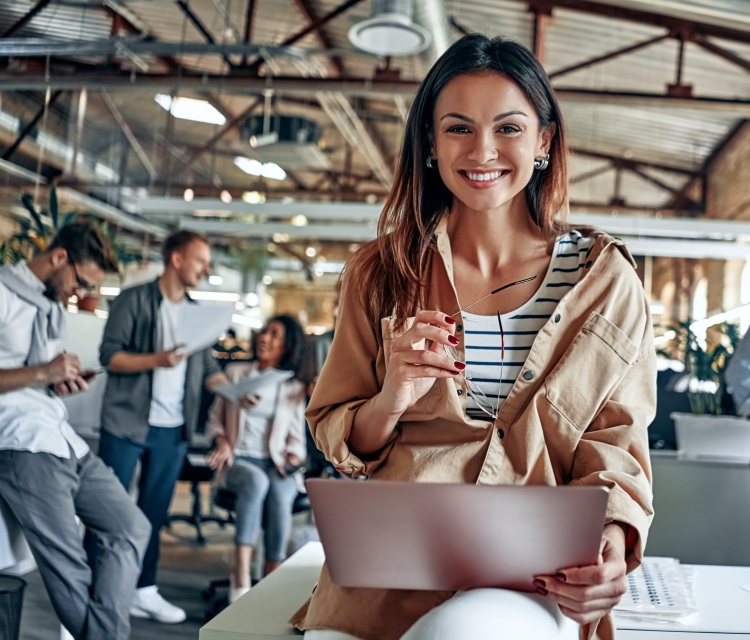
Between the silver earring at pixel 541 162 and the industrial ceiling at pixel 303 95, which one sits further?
the industrial ceiling at pixel 303 95

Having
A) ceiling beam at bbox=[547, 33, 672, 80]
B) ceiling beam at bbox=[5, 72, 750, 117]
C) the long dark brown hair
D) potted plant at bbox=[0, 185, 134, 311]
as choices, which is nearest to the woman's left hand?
the long dark brown hair

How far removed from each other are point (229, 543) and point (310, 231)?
3.21 metres

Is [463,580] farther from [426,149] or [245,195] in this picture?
[245,195]

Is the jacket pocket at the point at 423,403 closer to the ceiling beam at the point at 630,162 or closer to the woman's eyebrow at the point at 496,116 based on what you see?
the woman's eyebrow at the point at 496,116

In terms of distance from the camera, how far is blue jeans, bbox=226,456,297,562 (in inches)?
161

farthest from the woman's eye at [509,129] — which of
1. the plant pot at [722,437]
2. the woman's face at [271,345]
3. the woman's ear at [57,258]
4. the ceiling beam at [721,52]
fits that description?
the ceiling beam at [721,52]

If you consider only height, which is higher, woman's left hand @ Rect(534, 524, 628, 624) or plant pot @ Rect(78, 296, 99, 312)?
plant pot @ Rect(78, 296, 99, 312)

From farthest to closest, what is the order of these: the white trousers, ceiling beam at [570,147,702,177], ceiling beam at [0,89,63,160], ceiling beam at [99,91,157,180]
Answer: ceiling beam at [570,147,702,177], ceiling beam at [99,91,157,180], ceiling beam at [0,89,63,160], the white trousers

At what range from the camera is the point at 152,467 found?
13.4 ft

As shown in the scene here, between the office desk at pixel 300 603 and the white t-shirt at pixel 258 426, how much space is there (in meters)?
2.53

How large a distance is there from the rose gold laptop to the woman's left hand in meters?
0.01

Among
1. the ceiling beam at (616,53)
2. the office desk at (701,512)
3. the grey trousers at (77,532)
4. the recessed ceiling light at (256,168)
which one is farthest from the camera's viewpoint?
the recessed ceiling light at (256,168)

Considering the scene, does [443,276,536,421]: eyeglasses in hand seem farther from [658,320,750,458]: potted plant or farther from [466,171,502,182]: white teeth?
[658,320,750,458]: potted plant

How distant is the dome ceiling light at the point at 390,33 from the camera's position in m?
4.68
